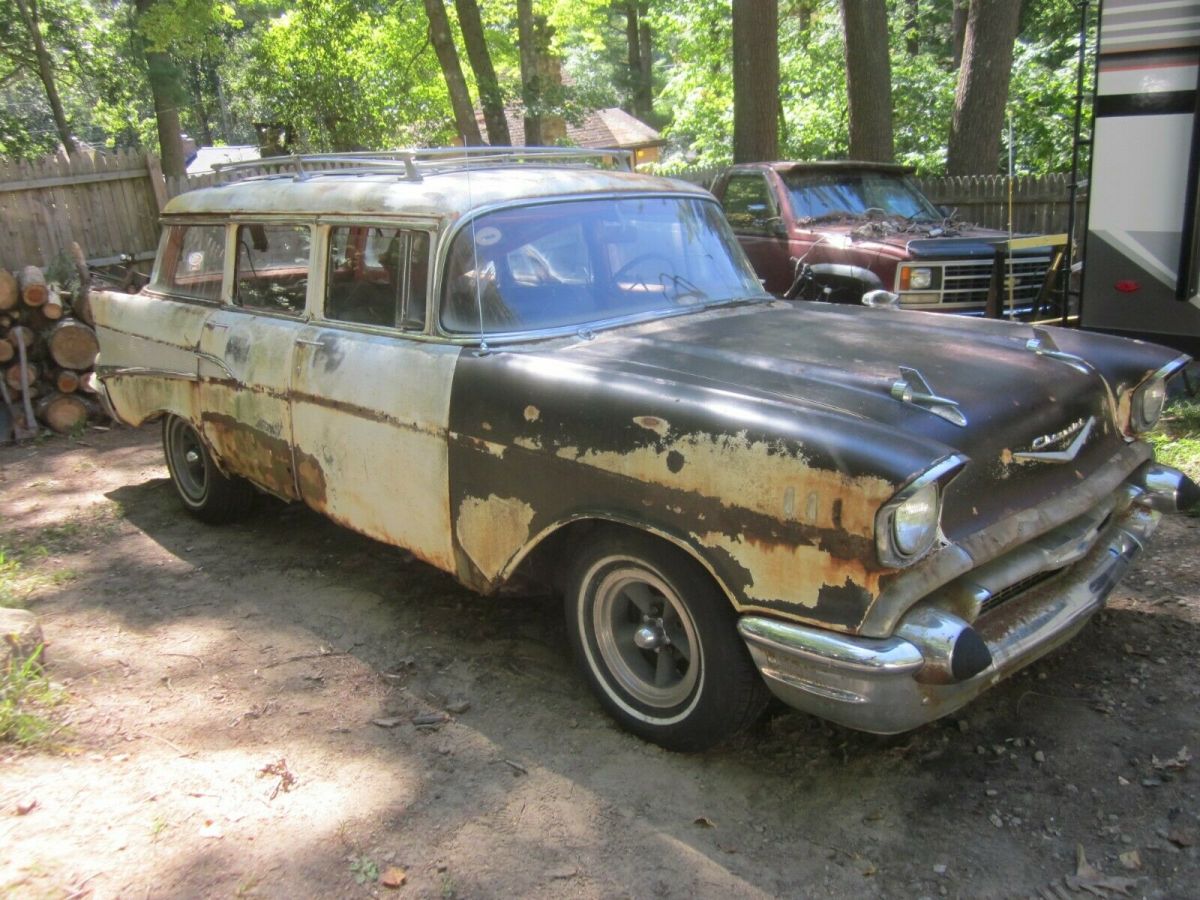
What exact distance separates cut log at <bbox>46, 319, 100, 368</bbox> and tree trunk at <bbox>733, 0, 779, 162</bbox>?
→ 288 inches

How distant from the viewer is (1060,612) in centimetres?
304

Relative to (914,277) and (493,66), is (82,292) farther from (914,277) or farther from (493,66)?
(493,66)

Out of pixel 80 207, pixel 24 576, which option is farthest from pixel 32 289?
pixel 24 576

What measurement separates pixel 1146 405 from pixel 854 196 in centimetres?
541

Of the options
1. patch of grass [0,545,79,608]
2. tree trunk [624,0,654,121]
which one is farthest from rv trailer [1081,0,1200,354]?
tree trunk [624,0,654,121]

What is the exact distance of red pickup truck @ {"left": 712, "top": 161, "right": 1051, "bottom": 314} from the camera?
727cm

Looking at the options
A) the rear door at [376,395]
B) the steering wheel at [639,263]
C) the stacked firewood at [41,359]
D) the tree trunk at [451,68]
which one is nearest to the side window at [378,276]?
the rear door at [376,395]

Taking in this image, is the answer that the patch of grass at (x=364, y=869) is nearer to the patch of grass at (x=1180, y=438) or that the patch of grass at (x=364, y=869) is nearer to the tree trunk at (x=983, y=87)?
the patch of grass at (x=1180, y=438)

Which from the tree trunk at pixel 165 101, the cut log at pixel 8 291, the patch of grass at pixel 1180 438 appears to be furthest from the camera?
the tree trunk at pixel 165 101

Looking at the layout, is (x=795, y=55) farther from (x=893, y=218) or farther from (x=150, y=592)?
(x=150, y=592)

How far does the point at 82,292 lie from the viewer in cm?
866

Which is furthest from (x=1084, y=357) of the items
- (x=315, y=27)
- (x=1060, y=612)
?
(x=315, y=27)

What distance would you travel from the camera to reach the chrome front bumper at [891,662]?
99.7 inches

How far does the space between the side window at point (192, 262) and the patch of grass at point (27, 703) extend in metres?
2.17
